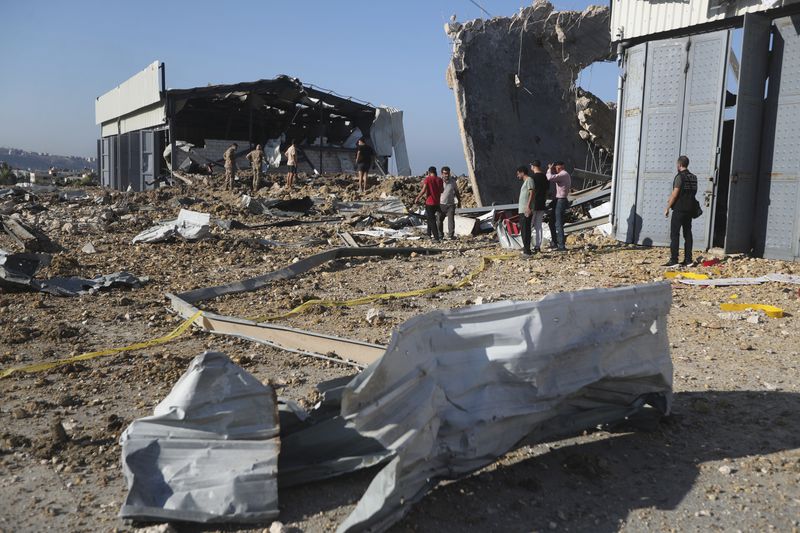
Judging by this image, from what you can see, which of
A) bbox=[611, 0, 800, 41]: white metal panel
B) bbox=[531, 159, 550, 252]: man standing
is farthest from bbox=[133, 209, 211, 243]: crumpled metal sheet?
bbox=[611, 0, 800, 41]: white metal panel

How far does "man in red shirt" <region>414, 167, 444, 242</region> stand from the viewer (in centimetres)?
1362

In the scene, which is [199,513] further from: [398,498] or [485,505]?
[485,505]

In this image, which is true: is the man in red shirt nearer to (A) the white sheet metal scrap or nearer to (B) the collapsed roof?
(A) the white sheet metal scrap

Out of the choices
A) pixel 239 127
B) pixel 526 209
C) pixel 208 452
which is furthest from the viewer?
pixel 239 127

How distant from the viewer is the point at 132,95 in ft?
105

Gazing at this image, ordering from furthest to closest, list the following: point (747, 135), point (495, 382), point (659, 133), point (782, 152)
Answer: point (659, 133), point (747, 135), point (782, 152), point (495, 382)

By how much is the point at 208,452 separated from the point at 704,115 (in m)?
10.2

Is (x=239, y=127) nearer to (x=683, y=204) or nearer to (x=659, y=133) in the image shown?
(x=659, y=133)

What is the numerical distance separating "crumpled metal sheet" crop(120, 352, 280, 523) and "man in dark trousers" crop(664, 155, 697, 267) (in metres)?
8.17

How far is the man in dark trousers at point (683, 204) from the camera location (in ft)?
32.0

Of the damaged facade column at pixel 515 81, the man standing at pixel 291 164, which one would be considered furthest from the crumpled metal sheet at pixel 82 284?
the man standing at pixel 291 164

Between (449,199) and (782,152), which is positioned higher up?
(782,152)

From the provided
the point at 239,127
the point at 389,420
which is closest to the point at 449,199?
the point at 389,420

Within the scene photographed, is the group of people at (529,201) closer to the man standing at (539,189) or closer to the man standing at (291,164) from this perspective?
the man standing at (539,189)
